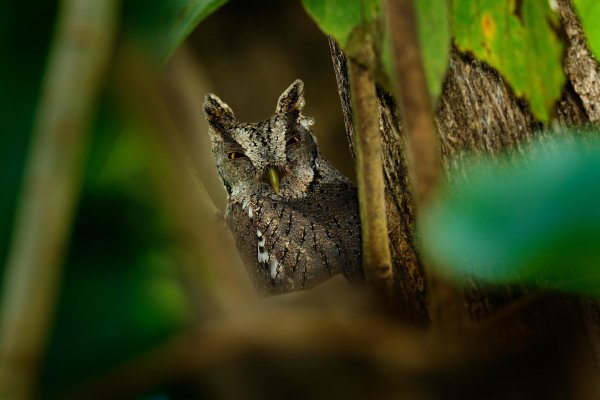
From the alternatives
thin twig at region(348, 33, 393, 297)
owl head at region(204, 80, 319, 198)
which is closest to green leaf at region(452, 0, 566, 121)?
thin twig at region(348, 33, 393, 297)

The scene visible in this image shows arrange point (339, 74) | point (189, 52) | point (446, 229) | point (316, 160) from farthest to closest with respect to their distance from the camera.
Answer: point (316, 160) → point (339, 74) → point (189, 52) → point (446, 229)

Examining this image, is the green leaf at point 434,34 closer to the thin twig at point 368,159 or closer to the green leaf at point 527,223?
the thin twig at point 368,159

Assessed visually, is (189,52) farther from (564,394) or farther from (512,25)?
(512,25)

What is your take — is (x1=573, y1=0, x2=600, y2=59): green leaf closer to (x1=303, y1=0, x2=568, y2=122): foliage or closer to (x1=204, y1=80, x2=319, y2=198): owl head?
(x1=303, y1=0, x2=568, y2=122): foliage

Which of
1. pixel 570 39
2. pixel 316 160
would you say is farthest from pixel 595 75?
pixel 316 160

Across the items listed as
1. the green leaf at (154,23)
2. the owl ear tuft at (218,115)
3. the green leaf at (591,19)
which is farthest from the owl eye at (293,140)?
the green leaf at (154,23)

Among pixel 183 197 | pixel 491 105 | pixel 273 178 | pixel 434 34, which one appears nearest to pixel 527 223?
pixel 183 197

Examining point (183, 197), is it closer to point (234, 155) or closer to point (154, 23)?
point (154, 23)
